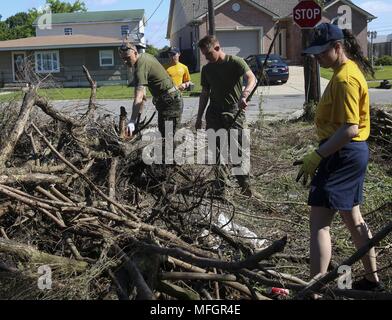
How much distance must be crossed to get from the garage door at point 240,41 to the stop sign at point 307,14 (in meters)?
29.3

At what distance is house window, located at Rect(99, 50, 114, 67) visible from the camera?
120 ft

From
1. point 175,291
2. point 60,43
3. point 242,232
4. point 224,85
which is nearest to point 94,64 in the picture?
point 60,43

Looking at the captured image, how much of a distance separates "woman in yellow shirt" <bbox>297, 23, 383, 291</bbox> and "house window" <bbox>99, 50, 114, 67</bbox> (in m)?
34.2

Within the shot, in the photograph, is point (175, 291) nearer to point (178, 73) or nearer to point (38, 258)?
point (38, 258)

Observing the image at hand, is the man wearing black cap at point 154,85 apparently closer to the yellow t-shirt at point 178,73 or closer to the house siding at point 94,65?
the yellow t-shirt at point 178,73

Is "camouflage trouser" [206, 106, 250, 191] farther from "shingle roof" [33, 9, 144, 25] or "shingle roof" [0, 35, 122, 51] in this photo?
"shingle roof" [33, 9, 144, 25]

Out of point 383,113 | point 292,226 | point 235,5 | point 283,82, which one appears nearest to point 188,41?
point 235,5

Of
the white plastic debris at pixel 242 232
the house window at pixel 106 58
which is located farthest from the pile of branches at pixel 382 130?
the house window at pixel 106 58

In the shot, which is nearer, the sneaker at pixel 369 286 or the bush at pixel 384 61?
the sneaker at pixel 369 286

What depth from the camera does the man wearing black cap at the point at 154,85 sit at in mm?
5859

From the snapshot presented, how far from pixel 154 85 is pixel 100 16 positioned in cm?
5114

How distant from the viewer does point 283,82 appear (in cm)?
2852

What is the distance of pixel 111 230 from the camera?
12.0 ft
